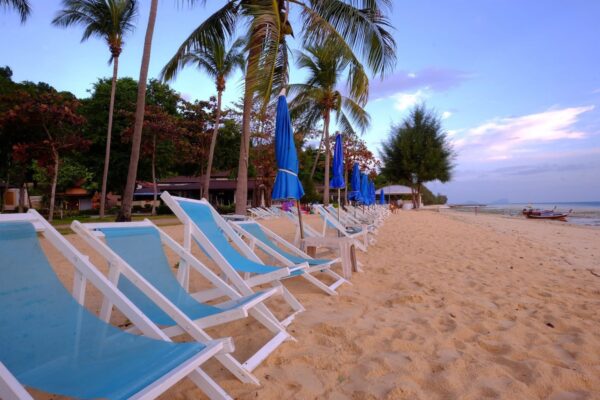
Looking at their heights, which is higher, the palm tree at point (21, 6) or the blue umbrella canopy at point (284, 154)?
the palm tree at point (21, 6)

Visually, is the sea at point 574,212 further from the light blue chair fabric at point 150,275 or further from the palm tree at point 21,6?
the palm tree at point 21,6

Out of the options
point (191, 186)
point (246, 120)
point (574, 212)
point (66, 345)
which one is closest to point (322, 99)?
point (246, 120)

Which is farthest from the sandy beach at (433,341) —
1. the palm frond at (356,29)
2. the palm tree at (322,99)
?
the palm tree at (322,99)

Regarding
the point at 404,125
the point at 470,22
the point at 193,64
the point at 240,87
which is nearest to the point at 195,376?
the point at 240,87

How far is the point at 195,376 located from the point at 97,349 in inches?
15.4

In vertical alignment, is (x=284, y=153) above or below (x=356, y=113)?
below

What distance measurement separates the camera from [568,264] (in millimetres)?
5883

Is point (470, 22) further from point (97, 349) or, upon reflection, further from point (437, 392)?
point (97, 349)

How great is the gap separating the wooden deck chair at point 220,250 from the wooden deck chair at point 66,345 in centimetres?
97

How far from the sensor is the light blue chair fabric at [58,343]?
4.09 ft

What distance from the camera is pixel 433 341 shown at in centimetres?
250

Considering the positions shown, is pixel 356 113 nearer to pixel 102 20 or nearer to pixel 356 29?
pixel 356 29

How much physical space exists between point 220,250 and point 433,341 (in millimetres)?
1745

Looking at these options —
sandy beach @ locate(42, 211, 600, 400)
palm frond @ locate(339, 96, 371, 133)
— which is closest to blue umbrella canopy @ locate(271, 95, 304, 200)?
sandy beach @ locate(42, 211, 600, 400)
